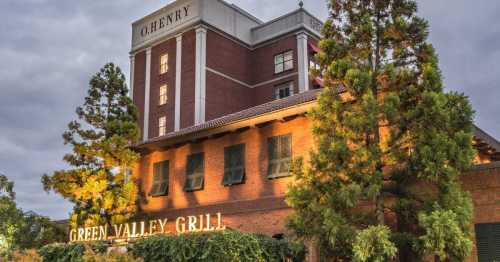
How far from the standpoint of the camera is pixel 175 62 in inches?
1698

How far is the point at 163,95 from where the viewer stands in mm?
43312

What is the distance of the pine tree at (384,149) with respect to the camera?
47.0 ft

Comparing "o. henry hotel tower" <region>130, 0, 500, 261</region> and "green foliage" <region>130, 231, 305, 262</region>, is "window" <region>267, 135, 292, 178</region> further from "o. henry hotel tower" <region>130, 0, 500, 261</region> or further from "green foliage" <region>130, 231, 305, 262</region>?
"green foliage" <region>130, 231, 305, 262</region>

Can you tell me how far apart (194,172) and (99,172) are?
4.29 meters

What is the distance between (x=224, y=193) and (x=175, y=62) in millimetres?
22092

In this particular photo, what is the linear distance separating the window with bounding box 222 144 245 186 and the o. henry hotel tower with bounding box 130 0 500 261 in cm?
4

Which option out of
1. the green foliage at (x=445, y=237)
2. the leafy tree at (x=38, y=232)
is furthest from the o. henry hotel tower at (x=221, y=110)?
Result: the green foliage at (x=445, y=237)

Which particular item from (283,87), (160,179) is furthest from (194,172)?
(283,87)

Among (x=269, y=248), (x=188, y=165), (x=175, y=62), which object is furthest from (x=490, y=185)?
(x=175, y=62)

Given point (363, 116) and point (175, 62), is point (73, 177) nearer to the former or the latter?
point (363, 116)

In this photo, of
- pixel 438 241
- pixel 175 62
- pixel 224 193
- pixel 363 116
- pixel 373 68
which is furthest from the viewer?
pixel 175 62

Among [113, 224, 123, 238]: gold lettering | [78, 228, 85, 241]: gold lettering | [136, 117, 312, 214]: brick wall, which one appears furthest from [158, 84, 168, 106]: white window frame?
[113, 224, 123, 238]: gold lettering

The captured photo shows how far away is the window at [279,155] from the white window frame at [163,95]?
22581mm

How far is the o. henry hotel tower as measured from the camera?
2148 centimetres
